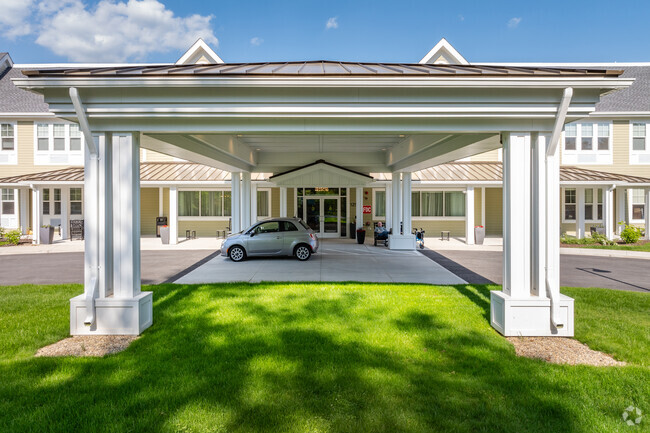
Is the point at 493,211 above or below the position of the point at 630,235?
above

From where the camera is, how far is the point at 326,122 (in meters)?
6.07

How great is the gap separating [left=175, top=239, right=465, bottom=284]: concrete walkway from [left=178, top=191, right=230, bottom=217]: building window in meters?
8.69

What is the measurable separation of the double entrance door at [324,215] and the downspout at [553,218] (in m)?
16.5

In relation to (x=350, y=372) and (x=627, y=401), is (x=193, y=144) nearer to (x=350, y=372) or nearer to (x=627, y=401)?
(x=350, y=372)

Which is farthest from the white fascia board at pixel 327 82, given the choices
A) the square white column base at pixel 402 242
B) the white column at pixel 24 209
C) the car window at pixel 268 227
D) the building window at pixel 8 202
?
the building window at pixel 8 202

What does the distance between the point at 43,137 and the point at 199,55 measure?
1011 centimetres

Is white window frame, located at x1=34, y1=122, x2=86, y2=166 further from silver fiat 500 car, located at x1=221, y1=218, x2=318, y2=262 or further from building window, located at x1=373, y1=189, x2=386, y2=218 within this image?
building window, located at x1=373, y1=189, x2=386, y2=218

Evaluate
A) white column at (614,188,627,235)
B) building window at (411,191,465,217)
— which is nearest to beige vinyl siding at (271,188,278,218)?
building window at (411,191,465,217)

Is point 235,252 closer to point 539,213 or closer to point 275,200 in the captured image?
point 275,200

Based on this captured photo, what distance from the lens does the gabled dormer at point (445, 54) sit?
2094cm

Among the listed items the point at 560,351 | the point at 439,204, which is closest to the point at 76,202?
the point at 439,204

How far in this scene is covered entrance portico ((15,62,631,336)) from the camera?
5.54m

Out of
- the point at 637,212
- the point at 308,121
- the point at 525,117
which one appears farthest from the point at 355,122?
the point at 637,212

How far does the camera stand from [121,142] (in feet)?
19.6
